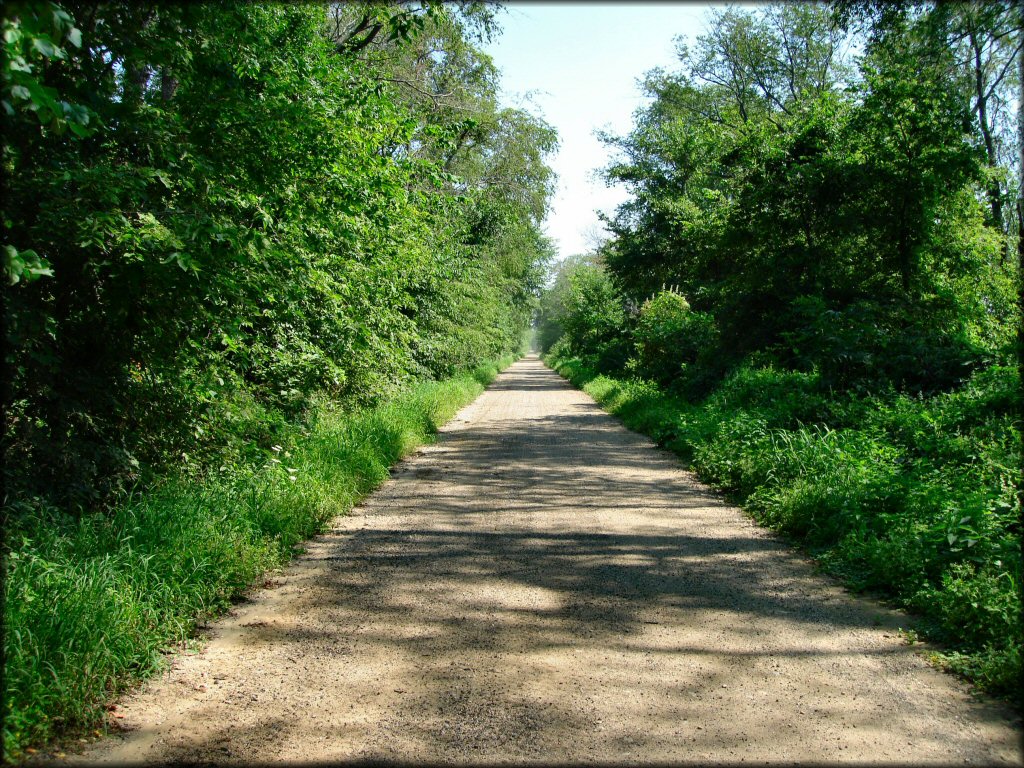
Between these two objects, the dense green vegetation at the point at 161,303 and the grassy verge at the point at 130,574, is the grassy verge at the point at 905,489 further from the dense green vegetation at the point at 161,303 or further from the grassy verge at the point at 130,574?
the dense green vegetation at the point at 161,303

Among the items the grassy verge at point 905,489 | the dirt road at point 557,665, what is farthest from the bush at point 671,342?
the dirt road at point 557,665

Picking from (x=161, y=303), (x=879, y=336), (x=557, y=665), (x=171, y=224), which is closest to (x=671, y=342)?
(x=879, y=336)

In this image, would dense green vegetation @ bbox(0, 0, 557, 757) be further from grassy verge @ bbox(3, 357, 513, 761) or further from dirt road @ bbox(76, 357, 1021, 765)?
dirt road @ bbox(76, 357, 1021, 765)

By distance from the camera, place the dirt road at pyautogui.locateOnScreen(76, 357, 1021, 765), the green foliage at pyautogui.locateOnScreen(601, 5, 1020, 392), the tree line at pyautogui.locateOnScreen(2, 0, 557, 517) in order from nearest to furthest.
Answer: the dirt road at pyautogui.locateOnScreen(76, 357, 1021, 765) < the tree line at pyautogui.locateOnScreen(2, 0, 557, 517) < the green foliage at pyautogui.locateOnScreen(601, 5, 1020, 392)

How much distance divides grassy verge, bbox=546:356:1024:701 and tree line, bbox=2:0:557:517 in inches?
216

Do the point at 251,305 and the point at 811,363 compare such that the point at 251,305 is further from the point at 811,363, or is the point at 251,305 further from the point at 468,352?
the point at 468,352

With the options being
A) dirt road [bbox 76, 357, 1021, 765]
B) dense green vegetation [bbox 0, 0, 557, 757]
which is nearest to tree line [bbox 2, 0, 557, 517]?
dense green vegetation [bbox 0, 0, 557, 757]

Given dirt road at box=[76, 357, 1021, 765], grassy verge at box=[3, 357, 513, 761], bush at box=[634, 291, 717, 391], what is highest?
bush at box=[634, 291, 717, 391]

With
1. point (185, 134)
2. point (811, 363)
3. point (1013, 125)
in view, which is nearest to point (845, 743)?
point (185, 134)

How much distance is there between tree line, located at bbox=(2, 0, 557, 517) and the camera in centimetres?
523

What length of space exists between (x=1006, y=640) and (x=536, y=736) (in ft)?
8.97

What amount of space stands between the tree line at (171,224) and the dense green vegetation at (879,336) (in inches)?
221

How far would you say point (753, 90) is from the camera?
28.5 metres

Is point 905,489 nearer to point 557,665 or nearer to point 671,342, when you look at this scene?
point 557,665
